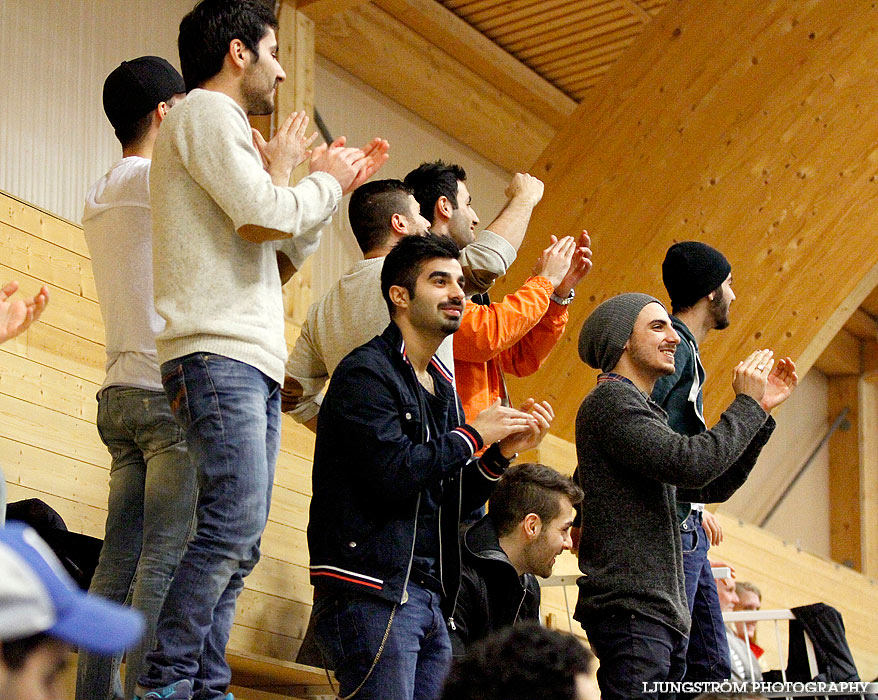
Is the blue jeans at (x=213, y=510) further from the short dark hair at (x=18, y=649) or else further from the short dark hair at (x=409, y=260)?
the short dark hair at (x=18, y=649)

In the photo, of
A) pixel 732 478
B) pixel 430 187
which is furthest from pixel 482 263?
pixel 732 478

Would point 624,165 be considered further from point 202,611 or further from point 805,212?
point 202,611

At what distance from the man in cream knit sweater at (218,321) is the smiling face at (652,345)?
0.78m

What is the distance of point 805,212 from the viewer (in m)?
5.17

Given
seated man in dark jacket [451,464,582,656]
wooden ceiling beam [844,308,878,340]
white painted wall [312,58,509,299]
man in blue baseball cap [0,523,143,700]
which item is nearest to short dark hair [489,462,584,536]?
seated man in dark jacket [451,464,582,656]

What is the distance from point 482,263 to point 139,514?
3.27 ft

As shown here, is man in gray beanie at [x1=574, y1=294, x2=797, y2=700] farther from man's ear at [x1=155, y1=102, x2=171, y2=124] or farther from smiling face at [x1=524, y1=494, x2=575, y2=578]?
man's ear at [x1=155, y1=102, x2=171, y2=124]

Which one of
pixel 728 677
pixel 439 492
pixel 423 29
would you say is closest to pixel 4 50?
pixel 423 29

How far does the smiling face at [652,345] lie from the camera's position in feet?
9.13

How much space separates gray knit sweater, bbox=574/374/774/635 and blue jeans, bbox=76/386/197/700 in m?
0.81

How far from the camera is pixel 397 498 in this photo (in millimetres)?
2258

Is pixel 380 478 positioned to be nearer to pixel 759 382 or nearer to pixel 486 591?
pixel 486 591

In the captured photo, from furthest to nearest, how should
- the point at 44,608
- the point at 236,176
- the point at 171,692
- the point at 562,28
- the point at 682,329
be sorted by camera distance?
the point at 562,28
the point at 682,329
the point at 236,176
the point at 171,692
the point at 44,608

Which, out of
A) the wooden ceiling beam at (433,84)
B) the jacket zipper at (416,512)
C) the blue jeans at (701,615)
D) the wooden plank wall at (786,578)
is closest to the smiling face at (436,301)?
the jacket zipper at (416,512)
